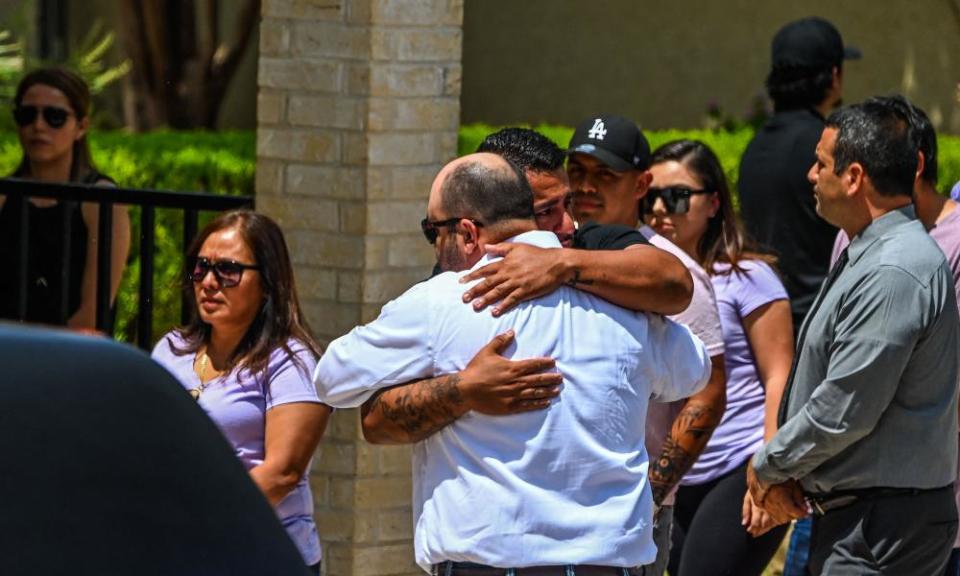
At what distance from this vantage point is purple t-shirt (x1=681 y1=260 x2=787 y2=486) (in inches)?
201

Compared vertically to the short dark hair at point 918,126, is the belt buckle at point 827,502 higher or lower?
lower

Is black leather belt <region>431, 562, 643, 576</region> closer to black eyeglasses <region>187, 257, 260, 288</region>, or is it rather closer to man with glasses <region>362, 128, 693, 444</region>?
man with glasses <region>362, 128, 693, 444</region>

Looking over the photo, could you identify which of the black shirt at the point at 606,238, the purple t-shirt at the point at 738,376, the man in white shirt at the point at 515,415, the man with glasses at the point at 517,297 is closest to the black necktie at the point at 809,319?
the purple t-shirt at the point at 738,376

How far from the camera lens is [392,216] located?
5.69 m

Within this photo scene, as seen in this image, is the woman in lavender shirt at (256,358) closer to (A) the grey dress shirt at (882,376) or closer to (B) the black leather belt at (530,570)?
(B) the black leather belt at (530,570)

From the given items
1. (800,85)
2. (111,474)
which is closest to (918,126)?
(800,85)

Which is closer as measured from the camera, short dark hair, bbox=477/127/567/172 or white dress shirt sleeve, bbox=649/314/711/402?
white dress shirt sleeve, bbox=649/314/711/402

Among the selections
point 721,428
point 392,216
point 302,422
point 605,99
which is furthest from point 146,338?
point 605,99

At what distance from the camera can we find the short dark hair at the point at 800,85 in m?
6.38

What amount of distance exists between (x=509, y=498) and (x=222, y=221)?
1.58m

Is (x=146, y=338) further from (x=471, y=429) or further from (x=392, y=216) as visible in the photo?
(x=471, y=429)

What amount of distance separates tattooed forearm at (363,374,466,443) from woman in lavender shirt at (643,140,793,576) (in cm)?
172

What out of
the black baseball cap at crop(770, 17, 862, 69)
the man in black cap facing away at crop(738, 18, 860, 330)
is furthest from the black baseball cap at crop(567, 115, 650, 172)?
the black baseball cap at crop(770, 17, 862, 69)

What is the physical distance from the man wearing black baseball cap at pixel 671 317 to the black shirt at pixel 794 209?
1407 mm
